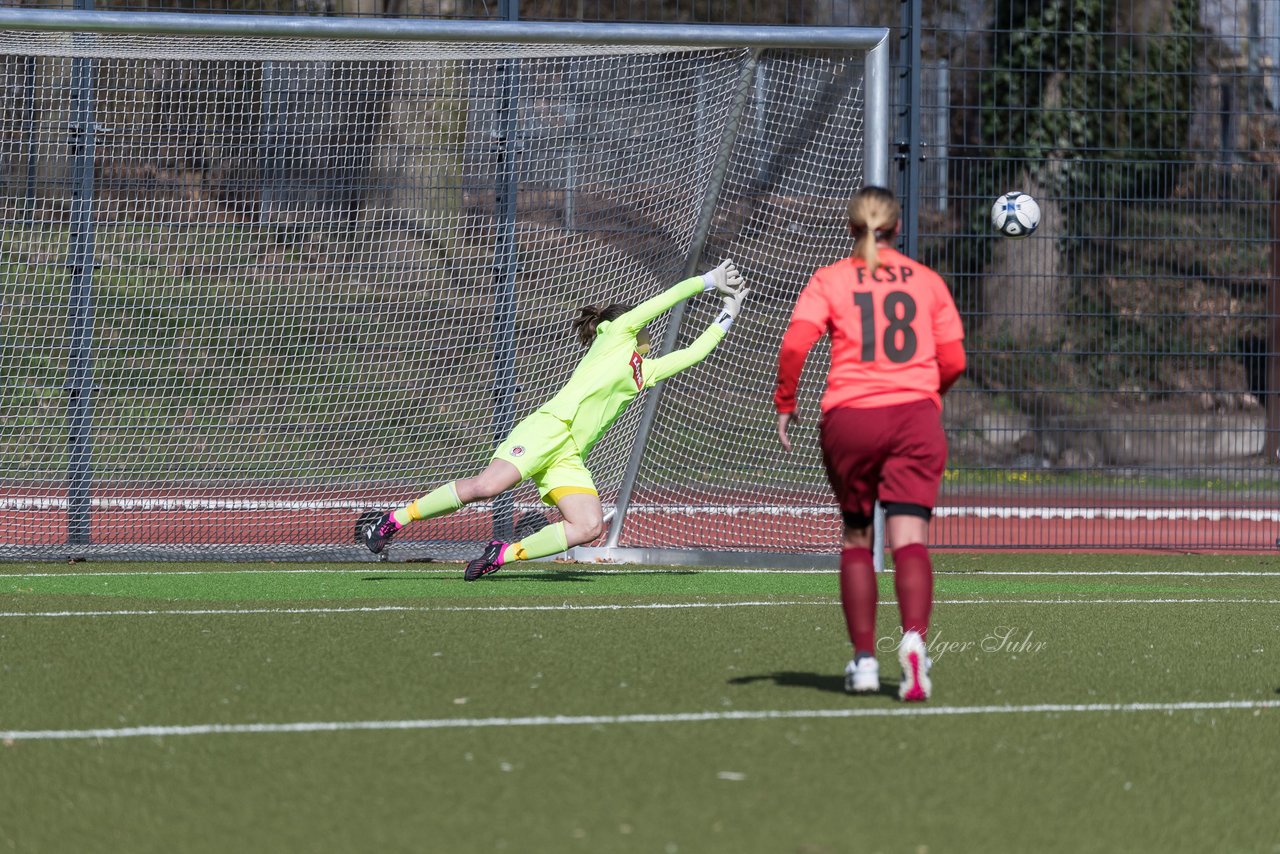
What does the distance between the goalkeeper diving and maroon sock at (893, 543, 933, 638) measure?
393 cm

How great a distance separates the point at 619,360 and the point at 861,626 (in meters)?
4.08

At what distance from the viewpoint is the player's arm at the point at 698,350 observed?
873 cm

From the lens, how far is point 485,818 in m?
3.44

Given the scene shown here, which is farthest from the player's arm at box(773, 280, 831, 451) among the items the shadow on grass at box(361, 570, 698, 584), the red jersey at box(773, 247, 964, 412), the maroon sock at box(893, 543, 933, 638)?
the shadow on grass at box(361, 570, 698, 584)

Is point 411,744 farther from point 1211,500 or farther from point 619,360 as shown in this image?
point 1211,500

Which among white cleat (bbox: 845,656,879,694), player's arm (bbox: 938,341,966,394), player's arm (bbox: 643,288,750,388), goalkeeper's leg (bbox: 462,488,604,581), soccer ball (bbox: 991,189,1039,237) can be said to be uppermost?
soccer ball (bbox: 991,189,1039,237)

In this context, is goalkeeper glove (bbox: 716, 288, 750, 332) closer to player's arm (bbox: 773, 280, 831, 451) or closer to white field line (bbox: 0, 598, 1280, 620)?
white field line (bbox: 0, 598, 1280, 620)

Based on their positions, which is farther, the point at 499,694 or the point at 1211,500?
the point at 1211,500

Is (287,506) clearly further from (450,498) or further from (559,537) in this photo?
(559,537)

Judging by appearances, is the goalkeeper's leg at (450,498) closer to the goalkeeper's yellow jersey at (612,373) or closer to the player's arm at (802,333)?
the goalkeeper's yellow jersey at (612,373)

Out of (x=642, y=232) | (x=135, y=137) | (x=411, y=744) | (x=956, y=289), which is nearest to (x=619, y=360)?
(x=642, y=232)

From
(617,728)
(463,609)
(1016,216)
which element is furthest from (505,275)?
(617,728)

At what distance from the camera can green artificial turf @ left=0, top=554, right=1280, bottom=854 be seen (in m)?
3.41

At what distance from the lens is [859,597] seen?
16.1ft
